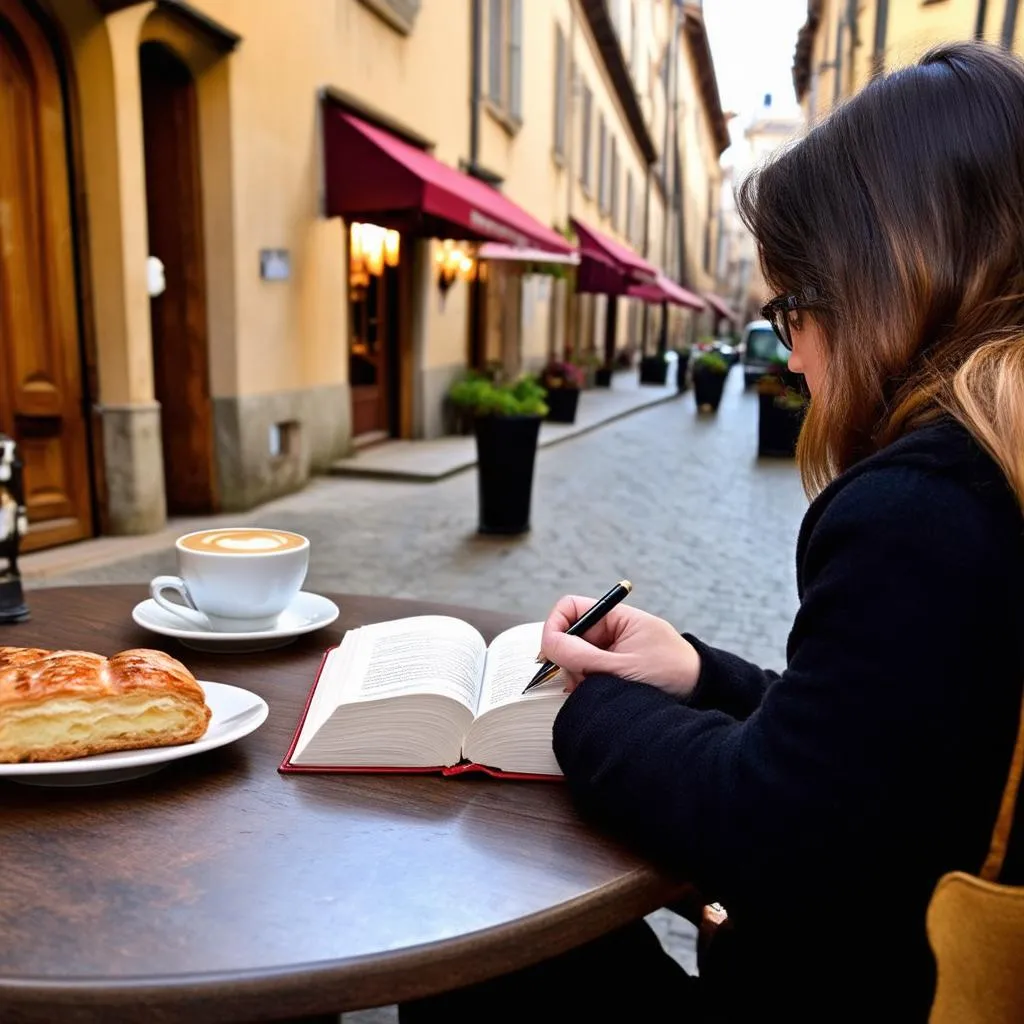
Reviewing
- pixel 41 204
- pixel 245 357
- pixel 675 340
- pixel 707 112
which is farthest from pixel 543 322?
pixel 707 112

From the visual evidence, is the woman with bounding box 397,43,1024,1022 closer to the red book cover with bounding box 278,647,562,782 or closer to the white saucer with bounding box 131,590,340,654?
the red book cover with bounding box 278,647,562,782

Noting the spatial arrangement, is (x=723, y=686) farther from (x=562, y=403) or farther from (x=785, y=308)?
(x=562, y=403)

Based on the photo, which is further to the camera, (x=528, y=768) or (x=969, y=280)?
(x=528, y=768)

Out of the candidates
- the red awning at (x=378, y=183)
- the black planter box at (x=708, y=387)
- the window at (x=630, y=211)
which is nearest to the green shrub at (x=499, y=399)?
the red awning at (x=378, y=183)

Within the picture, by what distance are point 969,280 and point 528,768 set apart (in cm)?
73

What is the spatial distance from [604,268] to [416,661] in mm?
17006

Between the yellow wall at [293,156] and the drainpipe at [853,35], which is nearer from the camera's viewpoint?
the yellow wall at [293,156]

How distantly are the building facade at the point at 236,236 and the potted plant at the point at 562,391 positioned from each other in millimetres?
974

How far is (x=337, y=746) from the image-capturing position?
1170mm

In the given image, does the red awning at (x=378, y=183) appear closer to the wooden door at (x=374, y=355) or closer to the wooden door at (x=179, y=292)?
the wooden door at (x=374, y=355)

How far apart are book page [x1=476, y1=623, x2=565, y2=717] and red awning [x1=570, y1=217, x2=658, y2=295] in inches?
625

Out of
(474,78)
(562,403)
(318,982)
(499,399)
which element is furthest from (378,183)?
(318,982)

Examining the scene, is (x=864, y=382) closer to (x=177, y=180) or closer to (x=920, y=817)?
(x=920, y=817)

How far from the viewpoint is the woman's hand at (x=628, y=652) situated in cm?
116
